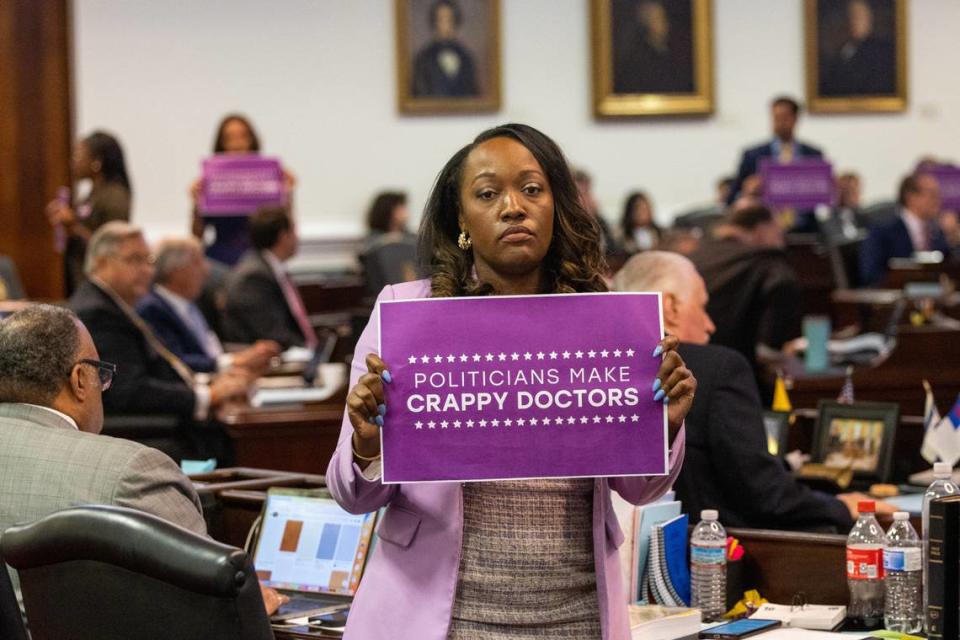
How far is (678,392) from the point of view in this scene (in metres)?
2.27

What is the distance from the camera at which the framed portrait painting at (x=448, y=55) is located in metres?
12.8

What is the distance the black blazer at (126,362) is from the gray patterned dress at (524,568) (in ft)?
12.3

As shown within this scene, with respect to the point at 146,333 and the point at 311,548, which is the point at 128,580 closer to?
the point at 311,548

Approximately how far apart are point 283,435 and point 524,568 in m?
3.87

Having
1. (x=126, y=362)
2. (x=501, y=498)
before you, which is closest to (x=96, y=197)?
(x=126, y=362)

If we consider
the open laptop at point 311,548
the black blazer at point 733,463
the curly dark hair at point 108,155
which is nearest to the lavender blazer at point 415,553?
the open laptop at point 311,548

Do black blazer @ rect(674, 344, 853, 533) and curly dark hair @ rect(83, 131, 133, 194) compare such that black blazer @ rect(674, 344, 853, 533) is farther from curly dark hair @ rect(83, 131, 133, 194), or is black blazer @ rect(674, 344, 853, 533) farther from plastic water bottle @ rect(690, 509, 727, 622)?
curly dark hair @ rect(83, 131, 133, 194)

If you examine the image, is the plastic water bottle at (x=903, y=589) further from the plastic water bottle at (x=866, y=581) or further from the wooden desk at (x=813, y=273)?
the wooden desk at (x=813, y=273)

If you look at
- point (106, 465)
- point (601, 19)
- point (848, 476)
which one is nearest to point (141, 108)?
point (601, 19)

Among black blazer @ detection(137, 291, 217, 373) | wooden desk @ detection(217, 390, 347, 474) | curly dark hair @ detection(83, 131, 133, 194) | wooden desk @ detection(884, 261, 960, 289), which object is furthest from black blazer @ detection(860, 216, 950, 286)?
wooden desk @ detection(217, 390, 347, 474)

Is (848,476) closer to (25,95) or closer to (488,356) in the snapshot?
(488,356)

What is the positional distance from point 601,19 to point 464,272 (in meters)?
11.3

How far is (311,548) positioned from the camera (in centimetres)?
356

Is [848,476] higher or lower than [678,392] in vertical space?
lower
